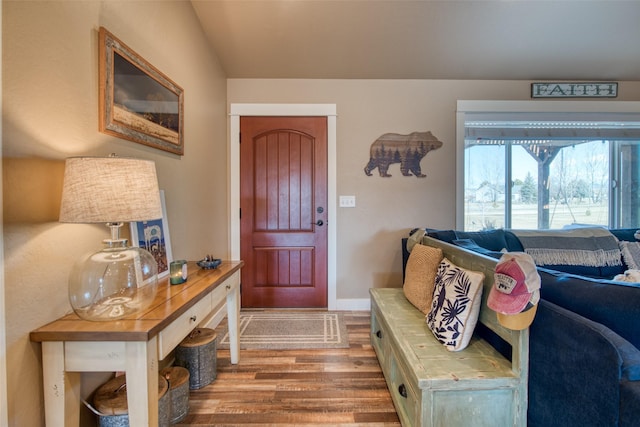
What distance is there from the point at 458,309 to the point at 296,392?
105cm

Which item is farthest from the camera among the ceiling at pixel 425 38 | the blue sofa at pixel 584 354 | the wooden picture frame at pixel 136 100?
the ceiling at pixel 425 38

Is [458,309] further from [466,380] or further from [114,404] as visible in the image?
[114,404]

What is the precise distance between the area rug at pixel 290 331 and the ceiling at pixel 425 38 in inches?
95.2

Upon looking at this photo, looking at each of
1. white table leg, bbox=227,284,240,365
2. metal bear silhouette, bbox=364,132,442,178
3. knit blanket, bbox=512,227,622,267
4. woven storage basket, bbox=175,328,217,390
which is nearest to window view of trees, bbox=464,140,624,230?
metal bear silhouette, bbox=364,132,442,178

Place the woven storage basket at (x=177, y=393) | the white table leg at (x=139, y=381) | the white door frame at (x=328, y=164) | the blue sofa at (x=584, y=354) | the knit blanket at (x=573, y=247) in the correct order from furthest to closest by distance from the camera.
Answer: the white door frame at (x=328, y=164), the knit blanket at (x=573, y=247), the woven storage basket at (x=177, y=393), the white table leg at (x=139, y=381), the blue sofa at (x=584, y=354)

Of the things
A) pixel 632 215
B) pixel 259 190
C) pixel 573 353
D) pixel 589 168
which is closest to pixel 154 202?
pixel 573 353

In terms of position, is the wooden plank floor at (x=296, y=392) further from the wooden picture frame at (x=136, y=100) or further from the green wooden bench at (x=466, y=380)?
the wooden picture frame at (x=136, y=100)

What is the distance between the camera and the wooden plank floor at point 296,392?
1.46 meters

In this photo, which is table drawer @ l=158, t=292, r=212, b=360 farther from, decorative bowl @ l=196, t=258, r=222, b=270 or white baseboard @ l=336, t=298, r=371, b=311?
white baseboard @ l=336, t=298, r=371, b=311

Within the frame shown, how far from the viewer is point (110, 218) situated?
935 millimetres

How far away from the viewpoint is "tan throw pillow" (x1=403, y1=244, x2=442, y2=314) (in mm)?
1730

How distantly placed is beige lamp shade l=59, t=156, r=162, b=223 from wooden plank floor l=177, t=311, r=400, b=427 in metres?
1.18

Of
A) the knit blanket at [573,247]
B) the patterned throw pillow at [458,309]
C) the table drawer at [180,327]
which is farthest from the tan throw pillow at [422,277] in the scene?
the table drawer at [180,327]

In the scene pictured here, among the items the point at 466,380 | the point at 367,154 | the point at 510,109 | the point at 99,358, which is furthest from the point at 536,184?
the point at 99,358
